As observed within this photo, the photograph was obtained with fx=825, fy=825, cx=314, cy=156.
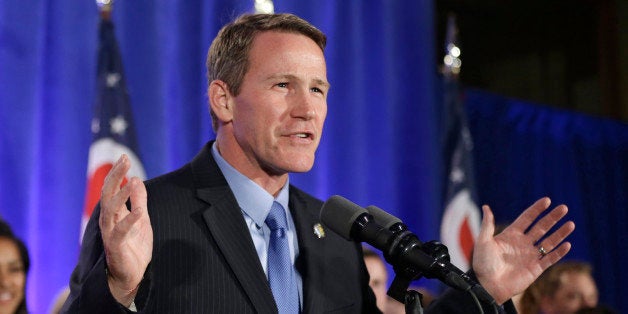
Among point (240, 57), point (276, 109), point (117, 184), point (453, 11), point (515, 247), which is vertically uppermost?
point (453, 11)

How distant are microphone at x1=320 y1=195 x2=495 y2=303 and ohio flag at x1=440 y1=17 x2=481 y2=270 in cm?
327

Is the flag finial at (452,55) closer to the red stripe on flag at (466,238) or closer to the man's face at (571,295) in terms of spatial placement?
the red stripe on flag at (466,238)

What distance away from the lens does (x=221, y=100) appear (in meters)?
2.06

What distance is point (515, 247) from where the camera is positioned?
188 centimetres

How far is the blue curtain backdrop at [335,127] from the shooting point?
3750 millimetres

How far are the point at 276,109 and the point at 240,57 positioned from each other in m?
0.19

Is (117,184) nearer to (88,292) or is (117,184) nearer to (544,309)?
(88,292)

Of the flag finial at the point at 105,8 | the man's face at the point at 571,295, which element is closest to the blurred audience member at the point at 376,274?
the man's face at the point at 571,295

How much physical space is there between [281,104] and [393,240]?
56 cm

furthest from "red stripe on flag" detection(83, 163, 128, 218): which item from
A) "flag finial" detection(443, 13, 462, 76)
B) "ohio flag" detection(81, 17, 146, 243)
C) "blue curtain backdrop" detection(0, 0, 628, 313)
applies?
Result: "flag finial" detection(443, 13, 462, 76)

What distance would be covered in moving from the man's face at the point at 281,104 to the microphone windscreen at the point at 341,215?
267mm

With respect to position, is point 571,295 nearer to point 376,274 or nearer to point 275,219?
point 376,274

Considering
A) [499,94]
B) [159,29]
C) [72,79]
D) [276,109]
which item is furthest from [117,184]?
[499,94]

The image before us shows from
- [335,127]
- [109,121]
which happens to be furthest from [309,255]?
[335,127]
